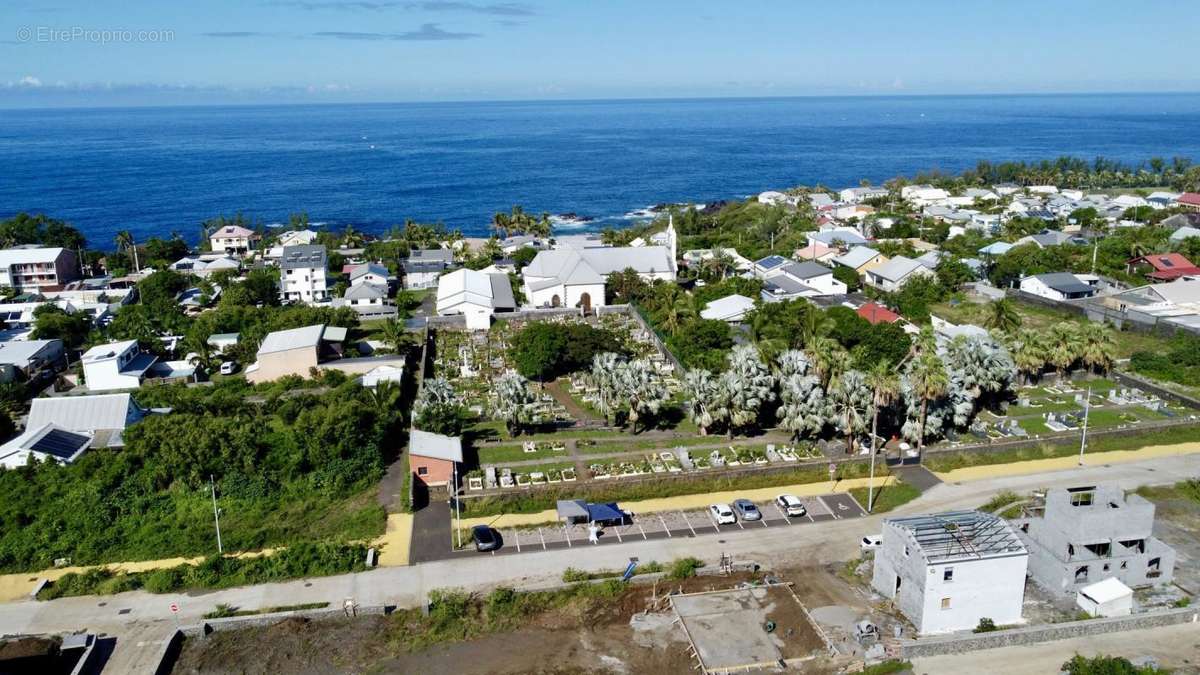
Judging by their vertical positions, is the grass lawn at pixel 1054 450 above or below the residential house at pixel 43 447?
below

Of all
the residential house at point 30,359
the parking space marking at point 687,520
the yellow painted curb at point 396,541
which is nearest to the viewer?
the yellow painted curb at point 396,541

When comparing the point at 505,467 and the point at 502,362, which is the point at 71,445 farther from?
the point at 502,362

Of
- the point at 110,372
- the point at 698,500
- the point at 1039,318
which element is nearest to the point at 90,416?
the point at 110,372

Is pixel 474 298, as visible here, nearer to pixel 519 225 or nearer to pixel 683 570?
pixel 683 570

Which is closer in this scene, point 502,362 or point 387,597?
point 387,597

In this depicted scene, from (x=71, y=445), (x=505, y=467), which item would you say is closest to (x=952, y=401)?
(x=505, y=467)

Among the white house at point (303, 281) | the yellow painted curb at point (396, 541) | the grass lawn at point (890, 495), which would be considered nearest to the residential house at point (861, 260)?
the grass lawn at point (890, 495)

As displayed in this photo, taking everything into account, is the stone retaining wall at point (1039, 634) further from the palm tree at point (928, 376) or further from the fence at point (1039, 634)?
the palm tree at point (928, 376)
